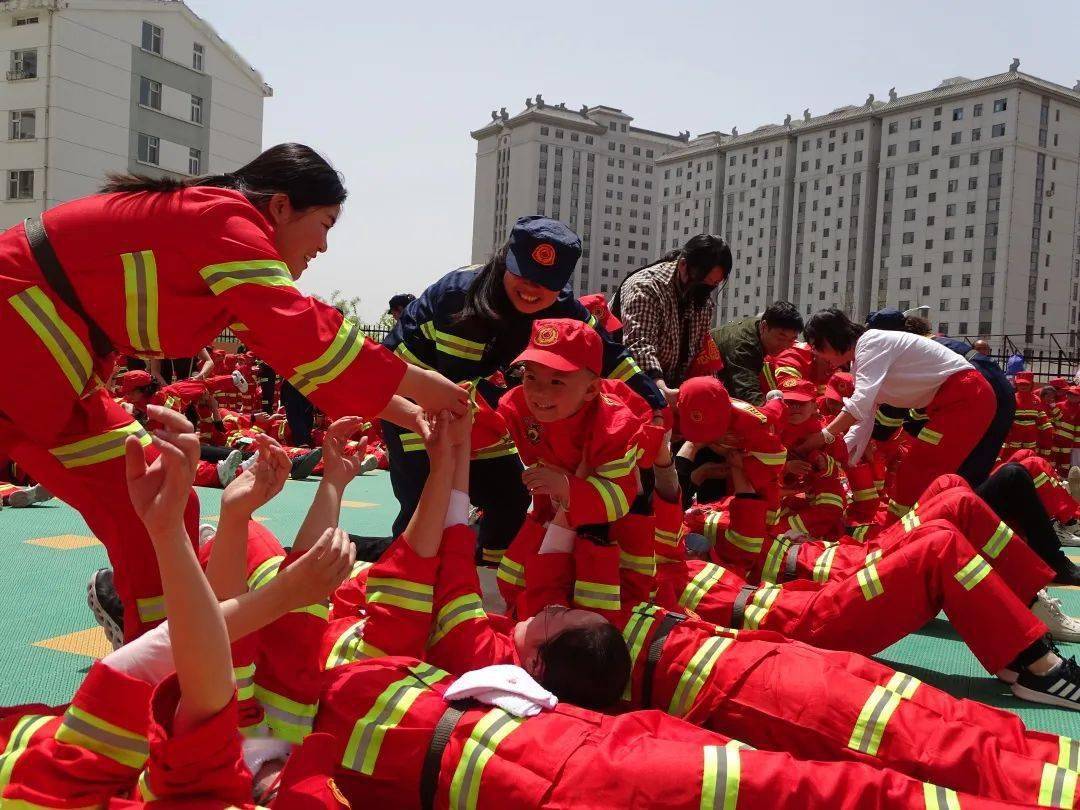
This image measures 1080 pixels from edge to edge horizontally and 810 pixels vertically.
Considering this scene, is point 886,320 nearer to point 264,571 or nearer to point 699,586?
point 699,586

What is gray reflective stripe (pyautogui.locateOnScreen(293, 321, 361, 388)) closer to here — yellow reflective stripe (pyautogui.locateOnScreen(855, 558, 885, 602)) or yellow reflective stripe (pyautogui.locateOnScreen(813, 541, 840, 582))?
yellow reflective stripe (pyautogui.locateOnScreen(855, 558, 885, 602))

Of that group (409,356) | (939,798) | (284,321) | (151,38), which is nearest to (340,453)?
(284,321)

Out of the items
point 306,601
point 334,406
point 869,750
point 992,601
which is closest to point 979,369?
point 992,601

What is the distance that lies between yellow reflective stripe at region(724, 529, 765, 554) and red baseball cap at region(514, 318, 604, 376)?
51.6 inches

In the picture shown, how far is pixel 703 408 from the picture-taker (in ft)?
12.2

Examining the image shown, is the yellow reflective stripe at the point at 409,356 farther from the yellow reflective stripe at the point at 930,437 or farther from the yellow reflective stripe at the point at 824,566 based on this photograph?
the yellow reflective stripe at the point at 930,437

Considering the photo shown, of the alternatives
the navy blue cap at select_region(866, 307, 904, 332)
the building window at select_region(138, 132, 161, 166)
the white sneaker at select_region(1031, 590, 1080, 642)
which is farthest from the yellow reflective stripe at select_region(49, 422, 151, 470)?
the building window at select_region(138, 132, 161, 166)

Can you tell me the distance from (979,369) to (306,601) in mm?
3900

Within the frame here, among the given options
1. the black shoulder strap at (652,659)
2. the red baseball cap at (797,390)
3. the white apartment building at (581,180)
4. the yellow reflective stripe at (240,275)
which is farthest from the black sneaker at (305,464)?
the white apartment building at (581,180)

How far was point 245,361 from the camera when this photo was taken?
10.8 metres

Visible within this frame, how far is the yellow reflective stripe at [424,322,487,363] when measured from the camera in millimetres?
3123

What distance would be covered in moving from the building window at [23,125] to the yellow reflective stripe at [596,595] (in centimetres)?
2704

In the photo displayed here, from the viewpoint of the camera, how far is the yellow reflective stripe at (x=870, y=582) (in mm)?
2734

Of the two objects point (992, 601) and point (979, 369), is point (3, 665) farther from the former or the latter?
point (979, 369)
